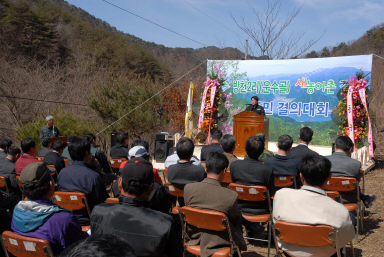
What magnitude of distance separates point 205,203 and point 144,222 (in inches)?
35.0

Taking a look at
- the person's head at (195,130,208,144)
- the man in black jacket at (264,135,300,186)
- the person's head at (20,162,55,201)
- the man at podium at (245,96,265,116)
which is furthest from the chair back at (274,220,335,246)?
the person's head at (195,130,208,144)

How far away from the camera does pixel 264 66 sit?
9750mm

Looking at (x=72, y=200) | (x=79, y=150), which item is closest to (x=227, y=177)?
(x=79, y=150)

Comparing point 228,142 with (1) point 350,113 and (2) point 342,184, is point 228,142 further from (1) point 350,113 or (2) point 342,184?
(1) point 350,113

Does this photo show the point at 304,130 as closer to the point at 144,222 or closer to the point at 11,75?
the point at 144,222

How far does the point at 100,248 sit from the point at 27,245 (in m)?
1.40

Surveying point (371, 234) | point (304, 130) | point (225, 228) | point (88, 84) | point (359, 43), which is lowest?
point (371, 234)

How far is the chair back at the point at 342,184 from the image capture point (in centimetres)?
355

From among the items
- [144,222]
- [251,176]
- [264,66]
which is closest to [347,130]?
[264,66]

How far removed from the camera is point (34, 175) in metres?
2.04

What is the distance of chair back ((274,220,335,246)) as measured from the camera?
2.06 m

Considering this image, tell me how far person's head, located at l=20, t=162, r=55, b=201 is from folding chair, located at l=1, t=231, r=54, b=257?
25 cm

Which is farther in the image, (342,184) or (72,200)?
(342,184)

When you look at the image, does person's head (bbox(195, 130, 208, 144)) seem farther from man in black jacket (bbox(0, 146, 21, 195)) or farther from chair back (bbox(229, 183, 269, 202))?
chair back (bbox(229, 183, 269, 202))
